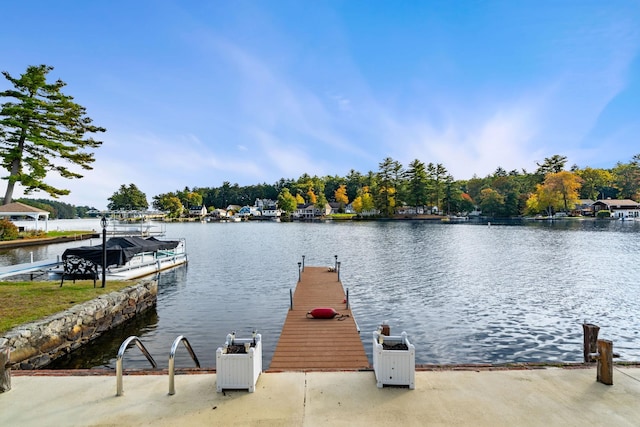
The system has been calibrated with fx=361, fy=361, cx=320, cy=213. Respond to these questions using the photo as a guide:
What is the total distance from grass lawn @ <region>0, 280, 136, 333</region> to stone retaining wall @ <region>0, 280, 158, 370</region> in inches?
16.1

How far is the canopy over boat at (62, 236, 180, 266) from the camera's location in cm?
1795

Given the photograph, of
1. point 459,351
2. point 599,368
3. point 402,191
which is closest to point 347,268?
point 459,351

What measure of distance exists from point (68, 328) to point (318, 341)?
7.53 m

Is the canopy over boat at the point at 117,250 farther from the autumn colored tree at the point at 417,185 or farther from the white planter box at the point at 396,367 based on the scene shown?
the autumn colored tree at the point at 417,185

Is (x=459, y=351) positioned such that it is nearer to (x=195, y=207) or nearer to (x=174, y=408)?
(x=174, y=408)

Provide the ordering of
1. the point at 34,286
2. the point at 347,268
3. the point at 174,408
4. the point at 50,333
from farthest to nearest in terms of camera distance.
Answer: the point at 347,268
the point at 34,286
the point at 50,333
the point at 174,408

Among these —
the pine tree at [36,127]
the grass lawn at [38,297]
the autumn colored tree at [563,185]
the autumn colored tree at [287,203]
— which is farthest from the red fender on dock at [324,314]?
the autumn colored tree at [287,203]

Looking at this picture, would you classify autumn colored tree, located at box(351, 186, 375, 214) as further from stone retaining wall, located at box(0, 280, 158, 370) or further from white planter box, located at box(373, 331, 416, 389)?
white planter box, located at box(373, 331, 416, 389)

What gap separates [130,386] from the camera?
6.25m

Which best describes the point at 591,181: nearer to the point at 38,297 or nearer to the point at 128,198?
the point at 38,297

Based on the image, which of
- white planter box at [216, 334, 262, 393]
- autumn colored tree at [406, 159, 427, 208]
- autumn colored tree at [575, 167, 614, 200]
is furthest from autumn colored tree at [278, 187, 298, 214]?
white planter box at [216, 334, 262, 393]

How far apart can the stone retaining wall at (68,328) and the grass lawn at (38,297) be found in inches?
16.1

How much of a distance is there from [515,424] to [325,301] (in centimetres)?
1057

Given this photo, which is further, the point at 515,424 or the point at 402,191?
the point at 402,191
